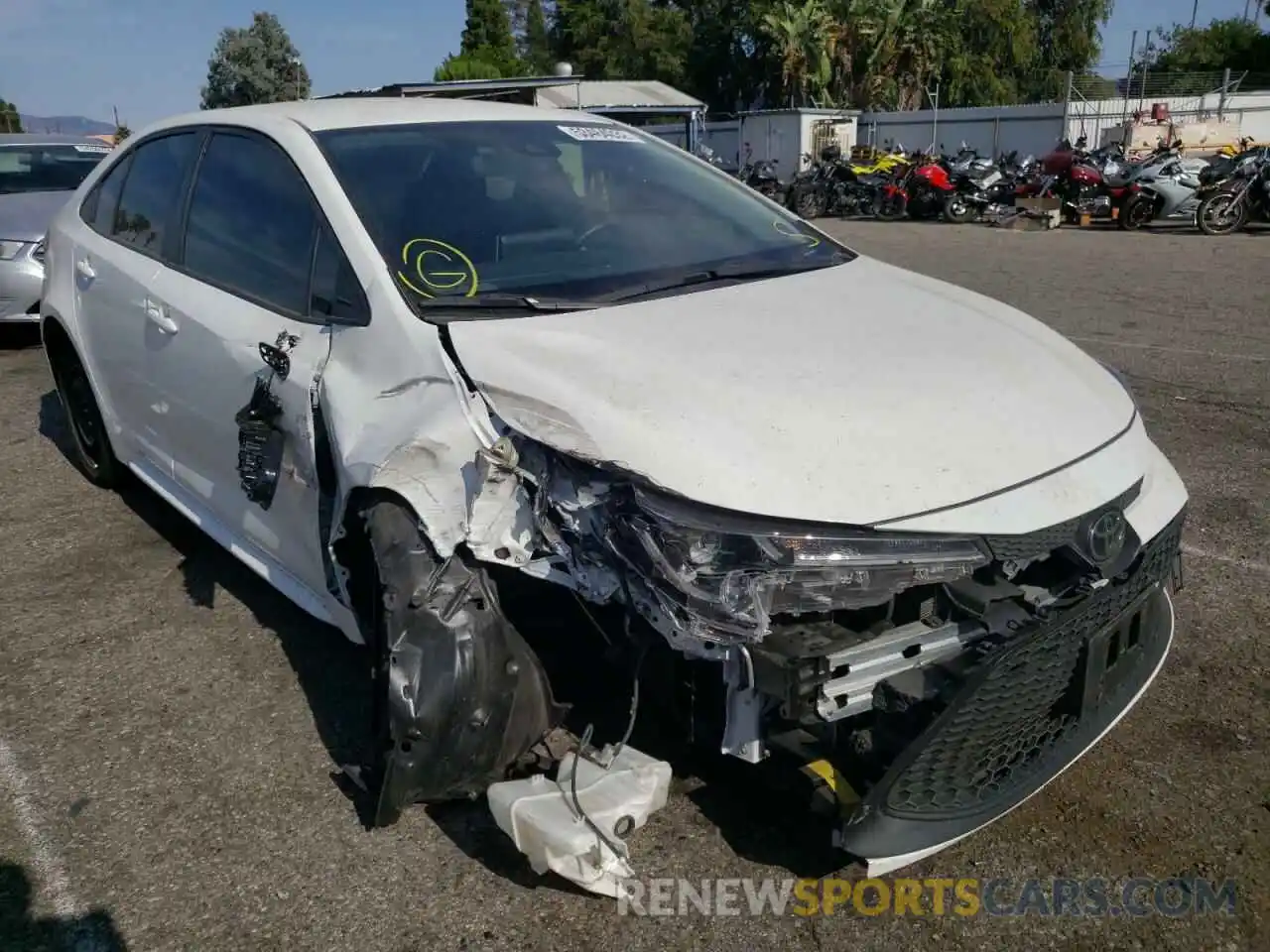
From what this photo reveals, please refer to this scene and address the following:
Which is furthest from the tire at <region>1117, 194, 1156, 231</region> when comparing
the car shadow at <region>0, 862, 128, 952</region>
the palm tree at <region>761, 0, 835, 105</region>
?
the palm tree at <region>761, 0, 835, 105</region>

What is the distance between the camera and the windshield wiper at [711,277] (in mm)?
2975

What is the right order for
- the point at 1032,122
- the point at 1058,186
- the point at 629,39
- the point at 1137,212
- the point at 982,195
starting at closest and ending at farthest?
1. the point at 1137,212
2. the point at 1058,186
3. the point at 982,195
4. the point at 1032,122
5. the point at 629,39

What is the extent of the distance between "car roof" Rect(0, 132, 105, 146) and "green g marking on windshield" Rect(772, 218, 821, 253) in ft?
29.6

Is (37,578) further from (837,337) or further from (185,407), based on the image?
(837,337)

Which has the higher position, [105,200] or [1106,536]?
[105,200]

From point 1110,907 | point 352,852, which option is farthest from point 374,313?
point 1110,907

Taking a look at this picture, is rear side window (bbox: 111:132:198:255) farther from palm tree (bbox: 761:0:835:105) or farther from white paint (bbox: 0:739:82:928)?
palm tree (bbox: 761:0:835:105)

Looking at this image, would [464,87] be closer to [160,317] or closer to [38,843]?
[160,317]

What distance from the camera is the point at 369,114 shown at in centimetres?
353

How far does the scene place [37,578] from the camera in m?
4.31

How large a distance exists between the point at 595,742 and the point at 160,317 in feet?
7.05

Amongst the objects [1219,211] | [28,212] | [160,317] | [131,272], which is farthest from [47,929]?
[1219,211]

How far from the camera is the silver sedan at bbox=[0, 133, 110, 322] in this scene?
8445 mm

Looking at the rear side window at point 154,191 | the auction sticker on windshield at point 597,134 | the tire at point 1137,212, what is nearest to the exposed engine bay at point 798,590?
the auction sticker on windshield at point 597,134
